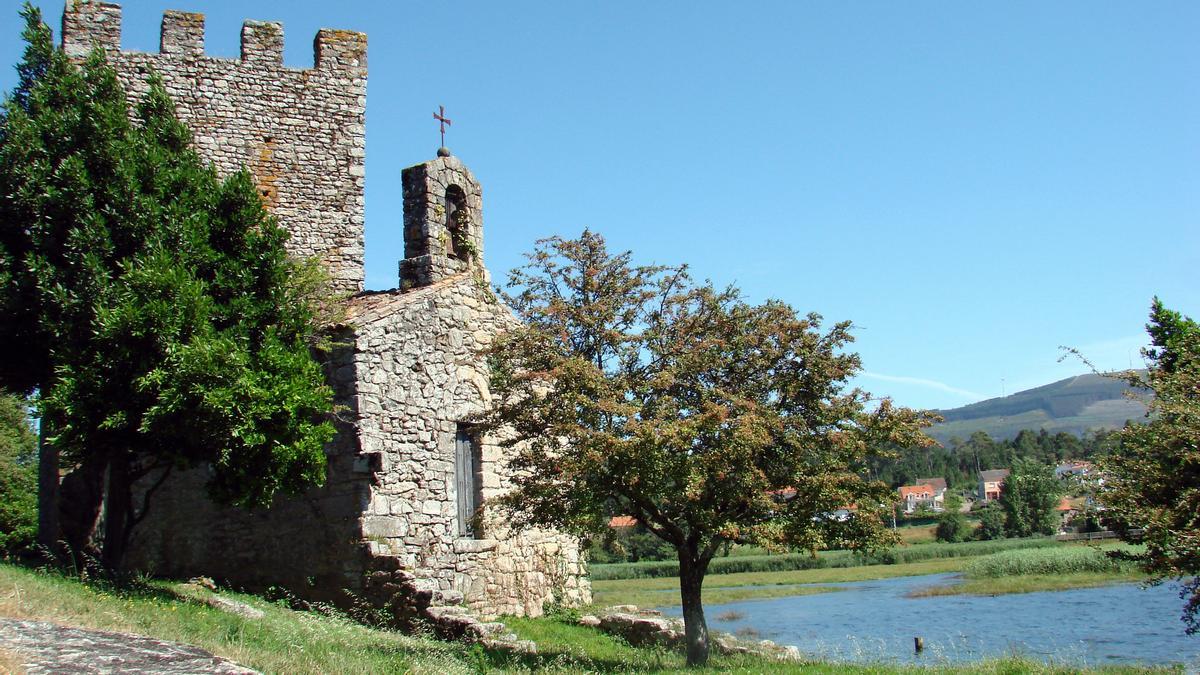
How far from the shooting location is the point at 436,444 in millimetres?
15633

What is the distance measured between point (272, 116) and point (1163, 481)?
694 inches

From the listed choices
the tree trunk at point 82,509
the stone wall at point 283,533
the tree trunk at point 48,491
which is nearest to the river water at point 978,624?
the stone wall at point 283,533

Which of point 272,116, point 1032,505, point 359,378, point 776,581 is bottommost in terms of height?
point 776,581

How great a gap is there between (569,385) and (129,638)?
6.19m

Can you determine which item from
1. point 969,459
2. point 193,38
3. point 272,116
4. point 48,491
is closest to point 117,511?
point 48,491

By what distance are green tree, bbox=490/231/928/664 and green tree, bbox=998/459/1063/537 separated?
2447 inches

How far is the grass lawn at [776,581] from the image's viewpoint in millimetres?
43031

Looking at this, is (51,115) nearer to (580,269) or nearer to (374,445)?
(374,445)

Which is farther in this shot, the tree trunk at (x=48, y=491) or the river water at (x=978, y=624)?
the river water at (x=978, y=624)

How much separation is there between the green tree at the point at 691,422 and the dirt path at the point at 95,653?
18.2ft

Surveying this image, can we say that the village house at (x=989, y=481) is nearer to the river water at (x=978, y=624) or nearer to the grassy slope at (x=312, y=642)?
the river water at (x=978, y=624)

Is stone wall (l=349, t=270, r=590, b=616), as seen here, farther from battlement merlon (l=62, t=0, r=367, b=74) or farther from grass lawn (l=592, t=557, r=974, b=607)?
grass lawn (l=592, t=557, r=974, b=607)

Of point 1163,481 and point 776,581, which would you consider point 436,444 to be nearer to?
point 1163,481

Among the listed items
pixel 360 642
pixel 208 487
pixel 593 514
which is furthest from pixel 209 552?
pixel 593 514
